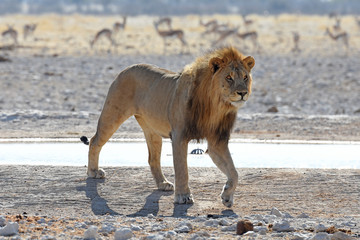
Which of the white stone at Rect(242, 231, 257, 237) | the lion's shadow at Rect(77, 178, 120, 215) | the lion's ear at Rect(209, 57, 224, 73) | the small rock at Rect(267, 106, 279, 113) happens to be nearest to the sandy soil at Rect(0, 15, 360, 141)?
the small rock at Rect(267, 106, 279, 113)

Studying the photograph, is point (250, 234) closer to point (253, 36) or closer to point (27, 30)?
point (253, 36)

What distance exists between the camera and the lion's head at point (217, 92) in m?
7.34

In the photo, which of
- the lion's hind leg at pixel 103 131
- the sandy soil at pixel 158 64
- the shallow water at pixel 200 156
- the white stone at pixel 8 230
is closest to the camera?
the white stone at pixel 8 230

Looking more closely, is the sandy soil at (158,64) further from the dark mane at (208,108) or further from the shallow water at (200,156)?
the dark mane at (208,108)

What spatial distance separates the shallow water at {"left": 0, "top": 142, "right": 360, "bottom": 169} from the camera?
9711mm

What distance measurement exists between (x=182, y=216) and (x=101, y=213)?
2.40 ft

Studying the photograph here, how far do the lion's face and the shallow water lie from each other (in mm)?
2287

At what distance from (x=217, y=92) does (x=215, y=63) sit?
0.26m

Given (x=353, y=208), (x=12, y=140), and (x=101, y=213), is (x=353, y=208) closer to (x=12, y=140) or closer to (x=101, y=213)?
(x=101, y=213)

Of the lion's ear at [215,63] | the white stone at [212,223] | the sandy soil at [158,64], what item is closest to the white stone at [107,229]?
the white stone at [212,223]

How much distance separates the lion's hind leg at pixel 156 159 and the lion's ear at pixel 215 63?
144 centimetres

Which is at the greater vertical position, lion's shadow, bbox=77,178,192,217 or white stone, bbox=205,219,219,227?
lion's shadow, bbox=77,178,192,217

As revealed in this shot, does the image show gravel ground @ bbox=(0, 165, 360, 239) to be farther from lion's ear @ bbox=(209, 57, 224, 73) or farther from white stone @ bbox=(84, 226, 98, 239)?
lion's ear @ bbox=(209, 57, 224, 73)

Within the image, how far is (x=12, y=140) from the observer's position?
11.8 metres
